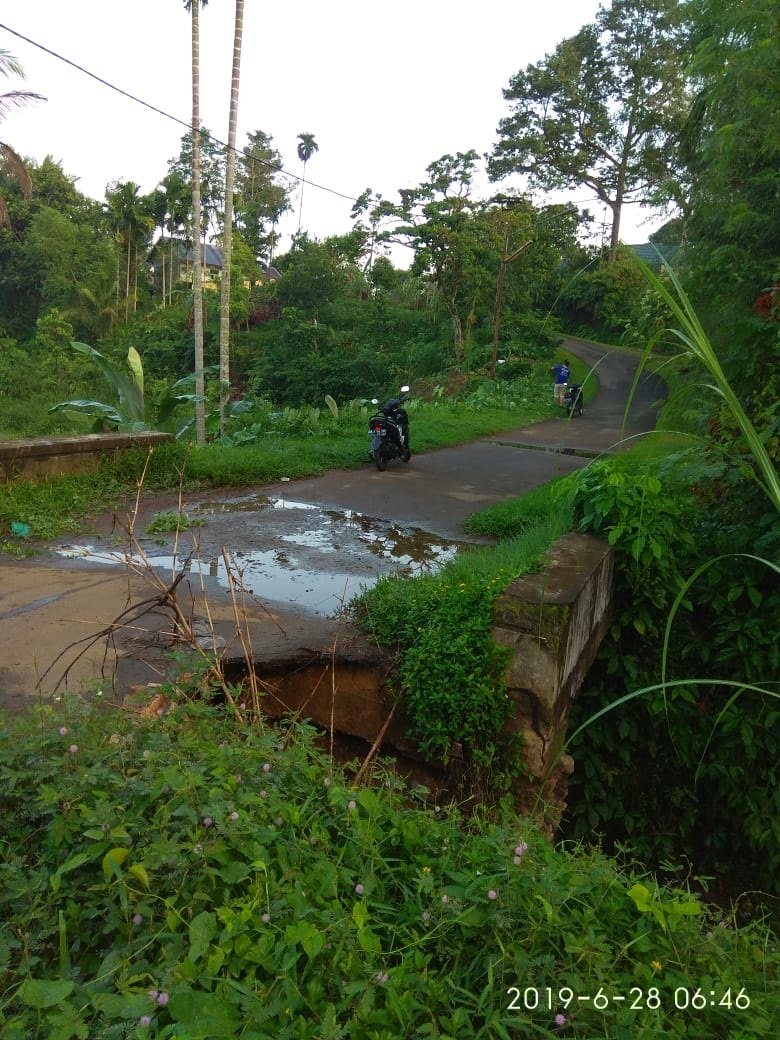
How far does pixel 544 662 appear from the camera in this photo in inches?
137

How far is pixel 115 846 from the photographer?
198cm

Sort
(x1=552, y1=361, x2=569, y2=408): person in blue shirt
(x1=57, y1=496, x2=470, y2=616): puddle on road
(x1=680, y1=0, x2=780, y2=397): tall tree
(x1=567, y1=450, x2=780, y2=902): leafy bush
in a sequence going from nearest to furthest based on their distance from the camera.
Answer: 1. (x1=567, y1=450, x2=780, y2=902): leafy bush
2. (x1=680, y1=0, x2=780, y2=397): tall tree
3. (x1=57, y1=496, x2=470, y2=616): puddle on road
4. (x1=552, y1=361, x2=569, y2=408): person in blue shirt

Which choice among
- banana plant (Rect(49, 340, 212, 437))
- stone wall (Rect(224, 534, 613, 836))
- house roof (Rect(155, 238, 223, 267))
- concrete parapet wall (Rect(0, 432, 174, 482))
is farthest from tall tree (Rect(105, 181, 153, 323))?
stone wall (Rect(224, 534, 613, 836))

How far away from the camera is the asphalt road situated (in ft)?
12.6

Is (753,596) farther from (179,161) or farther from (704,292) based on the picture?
(179,161)

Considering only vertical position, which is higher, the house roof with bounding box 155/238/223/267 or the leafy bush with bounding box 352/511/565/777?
the house roof with bounding box 155/238/223/267

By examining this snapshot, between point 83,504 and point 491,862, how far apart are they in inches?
238

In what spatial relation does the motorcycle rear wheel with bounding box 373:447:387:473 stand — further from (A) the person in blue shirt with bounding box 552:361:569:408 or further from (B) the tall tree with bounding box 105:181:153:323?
(B) the tall tree with bounding box 105:181:153:323

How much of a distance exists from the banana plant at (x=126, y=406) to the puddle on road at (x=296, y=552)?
2.93 m

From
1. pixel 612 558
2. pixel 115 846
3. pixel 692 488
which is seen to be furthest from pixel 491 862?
pixel 692 488

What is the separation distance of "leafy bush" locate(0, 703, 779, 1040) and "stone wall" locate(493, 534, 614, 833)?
1094mm

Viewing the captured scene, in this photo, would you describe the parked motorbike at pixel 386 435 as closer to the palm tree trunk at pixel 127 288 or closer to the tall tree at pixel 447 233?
the tall tree at pixel 447 233

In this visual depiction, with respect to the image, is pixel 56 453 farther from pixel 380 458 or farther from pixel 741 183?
pixel 741 183

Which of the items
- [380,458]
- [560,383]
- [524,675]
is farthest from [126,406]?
[560,383]
